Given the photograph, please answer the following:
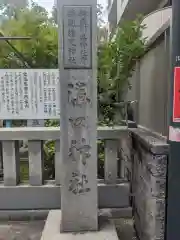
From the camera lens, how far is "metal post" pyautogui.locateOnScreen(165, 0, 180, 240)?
1.89 meters

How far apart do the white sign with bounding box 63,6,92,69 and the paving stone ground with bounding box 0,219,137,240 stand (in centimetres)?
230

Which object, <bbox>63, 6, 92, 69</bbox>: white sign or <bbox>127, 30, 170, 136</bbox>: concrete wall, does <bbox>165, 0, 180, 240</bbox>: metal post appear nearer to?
<bbox>127, 30, 170, 136</bbox>: concrete wall

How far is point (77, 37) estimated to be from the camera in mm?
2791

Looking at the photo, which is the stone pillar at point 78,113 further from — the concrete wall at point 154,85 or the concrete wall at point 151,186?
the concrete wall at point 154,85

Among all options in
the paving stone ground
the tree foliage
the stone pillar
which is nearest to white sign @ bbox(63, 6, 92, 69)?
the stone pillar

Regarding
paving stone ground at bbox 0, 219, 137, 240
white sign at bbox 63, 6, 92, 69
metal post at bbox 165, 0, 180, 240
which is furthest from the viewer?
paving stone ground at bbox 0, 219, 137, 240

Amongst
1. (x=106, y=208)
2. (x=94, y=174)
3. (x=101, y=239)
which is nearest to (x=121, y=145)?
(x=106, y=208)

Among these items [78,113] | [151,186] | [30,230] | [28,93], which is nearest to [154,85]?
[78,113]

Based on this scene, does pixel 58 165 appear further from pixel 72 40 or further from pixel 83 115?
pixel 72 40

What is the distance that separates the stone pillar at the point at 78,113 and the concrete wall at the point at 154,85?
27.8 inches

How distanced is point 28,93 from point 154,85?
184cm

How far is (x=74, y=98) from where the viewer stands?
2.85 metres

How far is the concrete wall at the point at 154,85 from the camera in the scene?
263 centimetres

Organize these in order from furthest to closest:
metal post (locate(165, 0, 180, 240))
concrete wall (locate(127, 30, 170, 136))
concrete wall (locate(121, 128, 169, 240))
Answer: concrete wall (locate(127, 30, 170, 136))
concrete wall (locate(121, 128, 169, 240))
metal post (locate(165, 0, 180, 240))
